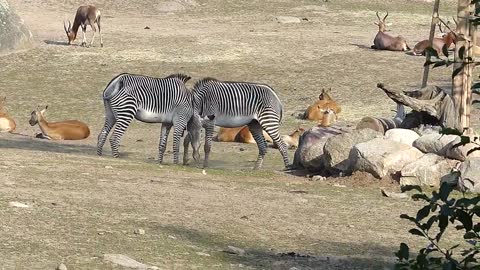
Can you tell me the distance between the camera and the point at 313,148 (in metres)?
14.7

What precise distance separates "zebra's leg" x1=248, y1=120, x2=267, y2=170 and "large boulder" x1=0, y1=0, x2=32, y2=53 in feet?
38.3

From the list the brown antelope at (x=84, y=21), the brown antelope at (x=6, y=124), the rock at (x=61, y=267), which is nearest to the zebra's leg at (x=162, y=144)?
the brown antelope at (x=6, y=124)

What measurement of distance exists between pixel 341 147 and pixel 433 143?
113 centimetres

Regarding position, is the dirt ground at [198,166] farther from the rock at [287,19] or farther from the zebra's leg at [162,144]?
the zebra's leg at [162,144]

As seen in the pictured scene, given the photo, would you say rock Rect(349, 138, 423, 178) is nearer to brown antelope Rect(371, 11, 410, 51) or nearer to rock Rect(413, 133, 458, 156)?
rock Rect(413, 133, 458, 156)

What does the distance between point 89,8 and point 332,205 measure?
18803 mm

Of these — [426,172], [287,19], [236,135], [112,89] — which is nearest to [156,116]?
[112,89]

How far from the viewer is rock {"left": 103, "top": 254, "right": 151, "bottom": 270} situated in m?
7.79

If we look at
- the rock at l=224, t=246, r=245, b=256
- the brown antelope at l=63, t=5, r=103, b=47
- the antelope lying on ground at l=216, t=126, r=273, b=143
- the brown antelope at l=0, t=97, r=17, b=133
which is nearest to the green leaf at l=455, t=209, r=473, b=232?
the rock at l=224, t=246, r=245, b=256

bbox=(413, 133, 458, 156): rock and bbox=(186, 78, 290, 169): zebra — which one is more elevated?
bbox=(413, 133, 458, 156): rock

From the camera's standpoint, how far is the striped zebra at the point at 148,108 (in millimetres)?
16344

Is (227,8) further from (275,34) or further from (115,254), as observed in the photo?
(115,254)

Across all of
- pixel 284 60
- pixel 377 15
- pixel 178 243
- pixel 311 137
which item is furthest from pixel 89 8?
pixel 178 243

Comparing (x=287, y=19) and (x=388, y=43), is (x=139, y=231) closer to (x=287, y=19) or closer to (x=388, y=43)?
(x=388, y=43)
